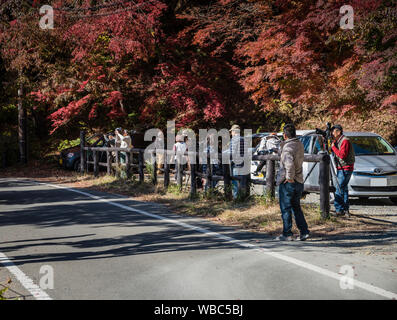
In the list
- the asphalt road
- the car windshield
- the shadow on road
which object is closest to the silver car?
the car windshield

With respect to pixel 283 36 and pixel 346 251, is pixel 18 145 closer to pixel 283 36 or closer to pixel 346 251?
pixel 283 36

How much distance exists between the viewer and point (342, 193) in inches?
365

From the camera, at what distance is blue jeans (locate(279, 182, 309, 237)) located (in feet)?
24.4

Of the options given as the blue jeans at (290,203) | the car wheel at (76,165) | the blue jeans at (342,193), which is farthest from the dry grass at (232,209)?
the car wheel at (76,165)

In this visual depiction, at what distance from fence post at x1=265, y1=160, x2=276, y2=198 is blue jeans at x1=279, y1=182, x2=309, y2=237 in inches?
105

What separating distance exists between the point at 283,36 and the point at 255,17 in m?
3.24

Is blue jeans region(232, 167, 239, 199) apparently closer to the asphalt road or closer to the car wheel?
the asphalt road

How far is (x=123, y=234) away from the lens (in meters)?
8.08

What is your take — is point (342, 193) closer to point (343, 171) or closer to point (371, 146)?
point (343, 171)

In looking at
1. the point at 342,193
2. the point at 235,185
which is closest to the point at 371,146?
the point at 342,193

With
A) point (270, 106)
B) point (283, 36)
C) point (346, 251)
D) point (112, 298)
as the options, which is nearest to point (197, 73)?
point (270, 106)

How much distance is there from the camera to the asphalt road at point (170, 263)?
196 inches

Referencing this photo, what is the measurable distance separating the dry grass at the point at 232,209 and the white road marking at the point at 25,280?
4.19 m
